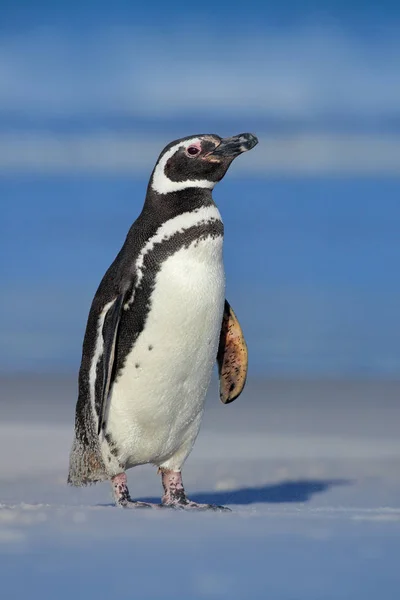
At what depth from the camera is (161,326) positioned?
284 inches

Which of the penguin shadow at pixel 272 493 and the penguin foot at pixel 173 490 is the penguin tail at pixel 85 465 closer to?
the penguin foot at pixel 173 490

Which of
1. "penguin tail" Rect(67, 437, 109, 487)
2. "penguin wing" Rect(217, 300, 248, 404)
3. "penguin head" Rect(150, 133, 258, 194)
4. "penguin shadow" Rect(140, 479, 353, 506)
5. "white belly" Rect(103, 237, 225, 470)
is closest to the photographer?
"white belly" Rect(103, 237, 225, 470)

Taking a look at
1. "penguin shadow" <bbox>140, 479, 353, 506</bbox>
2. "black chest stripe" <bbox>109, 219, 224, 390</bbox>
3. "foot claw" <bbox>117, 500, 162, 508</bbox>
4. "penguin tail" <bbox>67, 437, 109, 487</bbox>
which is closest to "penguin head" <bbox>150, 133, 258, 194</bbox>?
"black chest stripe" <bbox>109, 219, 224, 390</bbox>

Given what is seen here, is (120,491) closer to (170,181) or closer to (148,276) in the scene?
(148,276)

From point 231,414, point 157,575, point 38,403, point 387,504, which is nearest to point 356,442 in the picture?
point 231,414

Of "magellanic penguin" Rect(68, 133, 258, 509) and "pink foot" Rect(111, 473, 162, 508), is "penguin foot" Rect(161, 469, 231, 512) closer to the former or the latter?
"magellanic penguin" Rect(68, 133, 258, 509)

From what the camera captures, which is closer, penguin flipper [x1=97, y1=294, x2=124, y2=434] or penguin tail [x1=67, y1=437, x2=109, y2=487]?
penguin flipper [x1=97, y1=294, x2=124, y2=434]

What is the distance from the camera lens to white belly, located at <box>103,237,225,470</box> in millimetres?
7207

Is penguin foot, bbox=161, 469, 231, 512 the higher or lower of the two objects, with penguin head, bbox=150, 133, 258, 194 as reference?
lower

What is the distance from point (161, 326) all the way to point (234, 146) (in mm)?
999

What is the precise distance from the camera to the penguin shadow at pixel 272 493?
8.12m

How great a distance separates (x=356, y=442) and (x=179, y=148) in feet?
12.7

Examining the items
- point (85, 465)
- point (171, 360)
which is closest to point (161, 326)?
point (171, 360)

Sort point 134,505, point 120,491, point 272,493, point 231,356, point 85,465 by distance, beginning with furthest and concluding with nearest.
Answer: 1. point 272,493
2. point 231,356
3. point 85,465
4. point 120,491
5. point 134,505
